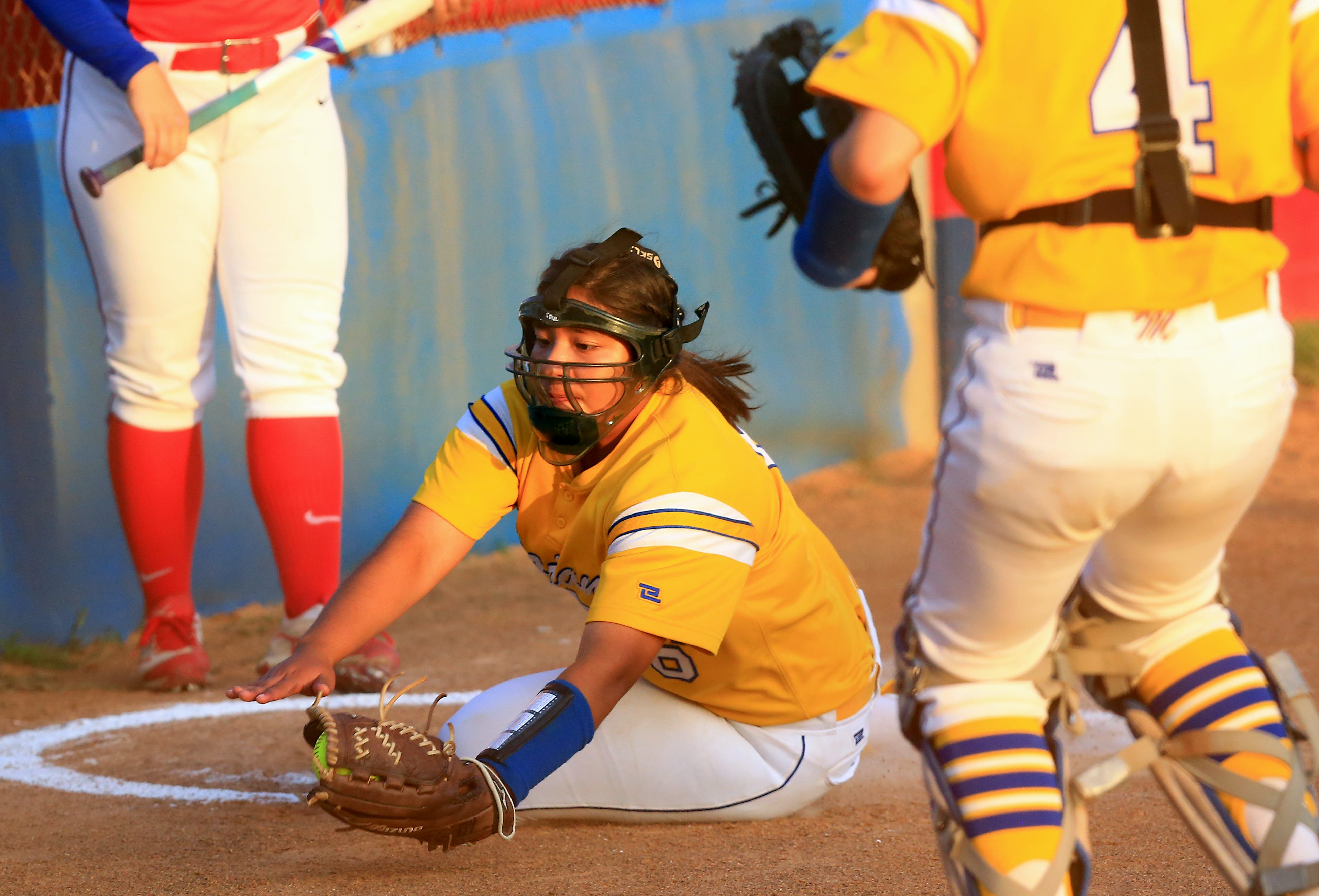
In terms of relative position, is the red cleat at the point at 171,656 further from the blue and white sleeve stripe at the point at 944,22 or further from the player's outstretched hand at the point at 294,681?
the blue and white sleeve stripe at the point at 944,22

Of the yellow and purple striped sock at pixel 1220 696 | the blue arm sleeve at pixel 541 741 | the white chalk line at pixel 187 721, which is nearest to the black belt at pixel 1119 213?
the yellow and purple striped sock at pixel 1220 696

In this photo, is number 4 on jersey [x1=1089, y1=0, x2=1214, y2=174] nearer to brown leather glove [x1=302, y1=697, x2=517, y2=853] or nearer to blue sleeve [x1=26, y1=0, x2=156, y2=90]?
brown leather glove [x1=302, y1=697, x2=517, y2=853]

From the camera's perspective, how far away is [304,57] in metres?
3.84

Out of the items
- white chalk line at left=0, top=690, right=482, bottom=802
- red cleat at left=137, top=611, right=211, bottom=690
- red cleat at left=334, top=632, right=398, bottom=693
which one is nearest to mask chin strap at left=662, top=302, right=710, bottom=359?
white chalk line at left=0, top=690, right=482, bottom=802

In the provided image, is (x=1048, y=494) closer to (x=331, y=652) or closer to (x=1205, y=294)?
(x=1205, y=294)

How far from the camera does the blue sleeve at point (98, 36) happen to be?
3.61 meters

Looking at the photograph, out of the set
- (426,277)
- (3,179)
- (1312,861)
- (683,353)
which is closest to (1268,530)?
(426,277)

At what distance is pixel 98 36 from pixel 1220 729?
309 cm

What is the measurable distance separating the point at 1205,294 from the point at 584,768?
160cm

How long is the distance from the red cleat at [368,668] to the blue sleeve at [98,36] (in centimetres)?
156

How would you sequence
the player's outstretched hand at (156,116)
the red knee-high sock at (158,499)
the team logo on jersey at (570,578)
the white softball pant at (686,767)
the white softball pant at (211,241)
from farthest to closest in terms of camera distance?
the red knee-high sock at (158,499)
the white softball pant at (211,241)
the player's outstretched hand at (156,116)
the white softball pant at (686,767)
the team logo on jersey at (570,578)

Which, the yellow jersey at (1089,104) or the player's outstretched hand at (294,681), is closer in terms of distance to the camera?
the yellow jersey at (1089,104)

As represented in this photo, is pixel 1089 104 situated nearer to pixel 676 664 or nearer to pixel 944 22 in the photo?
pixel 944 22

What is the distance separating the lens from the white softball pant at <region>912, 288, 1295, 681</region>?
5.71 feet
